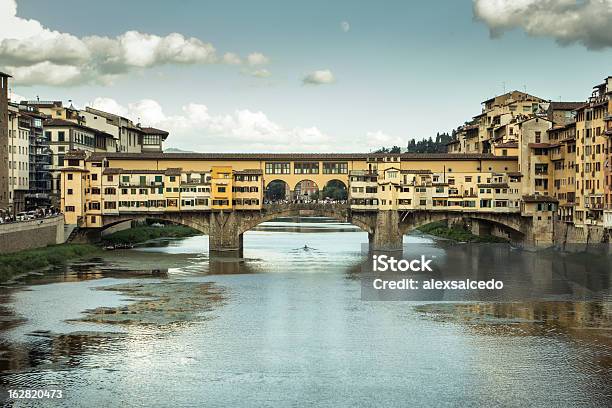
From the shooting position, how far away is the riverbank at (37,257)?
44650 millimetres

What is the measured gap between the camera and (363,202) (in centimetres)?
6109

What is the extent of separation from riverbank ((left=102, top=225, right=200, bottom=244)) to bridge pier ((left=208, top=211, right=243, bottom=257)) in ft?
31.0

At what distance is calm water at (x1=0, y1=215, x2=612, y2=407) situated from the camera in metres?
23.5

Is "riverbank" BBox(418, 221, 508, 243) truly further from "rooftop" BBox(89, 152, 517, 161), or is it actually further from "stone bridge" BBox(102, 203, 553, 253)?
"rooftop" BBox(89, 152, 517, 161)

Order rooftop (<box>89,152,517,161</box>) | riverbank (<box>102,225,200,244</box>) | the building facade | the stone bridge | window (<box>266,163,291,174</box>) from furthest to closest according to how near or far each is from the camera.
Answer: riverbank (<box>102,225,200,244</box>)
window (<box>266,163,291,174</box>)
rooftop (<box>89,152,517,161</box>)
the stone bridge
the building facade

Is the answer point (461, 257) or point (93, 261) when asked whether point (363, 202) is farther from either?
point (93, 261)

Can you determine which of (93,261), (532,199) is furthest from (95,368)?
(532,199)

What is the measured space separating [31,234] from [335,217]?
20.7m

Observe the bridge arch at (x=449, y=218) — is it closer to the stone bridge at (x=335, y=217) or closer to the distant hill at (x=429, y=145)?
the stone bridge at (x=335, y=217)

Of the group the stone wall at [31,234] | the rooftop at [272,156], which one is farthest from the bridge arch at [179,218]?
the rooftop at [272,156]

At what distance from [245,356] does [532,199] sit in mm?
38544

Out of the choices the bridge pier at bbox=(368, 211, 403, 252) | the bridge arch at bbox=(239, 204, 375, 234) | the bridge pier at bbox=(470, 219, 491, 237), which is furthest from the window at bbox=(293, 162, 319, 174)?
the bridge pier at bbox=(470, 219, 491, 237)

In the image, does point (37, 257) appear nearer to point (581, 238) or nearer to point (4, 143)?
point (4, 143)

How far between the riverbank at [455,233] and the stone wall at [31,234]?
107 feet
